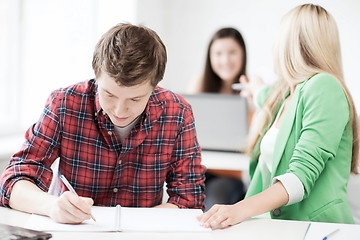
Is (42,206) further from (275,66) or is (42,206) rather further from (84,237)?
(275,66)

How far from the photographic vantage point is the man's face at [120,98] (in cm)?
106

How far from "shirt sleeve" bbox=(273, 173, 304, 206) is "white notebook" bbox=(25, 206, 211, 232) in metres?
0.24

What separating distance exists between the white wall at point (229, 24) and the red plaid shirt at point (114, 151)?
2232mm

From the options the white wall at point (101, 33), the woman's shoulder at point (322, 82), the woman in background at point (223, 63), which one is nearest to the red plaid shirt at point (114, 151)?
the woman's shoulder at point (322, 82)

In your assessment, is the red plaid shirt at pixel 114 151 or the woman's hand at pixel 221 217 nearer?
the woman's hand at pixel 221 217

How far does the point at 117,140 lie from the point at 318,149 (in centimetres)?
54

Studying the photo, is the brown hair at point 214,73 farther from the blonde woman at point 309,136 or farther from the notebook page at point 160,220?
the notebook page at point 160,220

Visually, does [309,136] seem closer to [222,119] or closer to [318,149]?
[318,149]

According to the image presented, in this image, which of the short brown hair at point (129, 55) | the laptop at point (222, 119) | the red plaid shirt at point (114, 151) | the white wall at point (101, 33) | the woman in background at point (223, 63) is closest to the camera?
the short brown hair at point (129, 55)

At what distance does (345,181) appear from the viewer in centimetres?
134

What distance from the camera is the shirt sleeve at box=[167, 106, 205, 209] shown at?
4.13 ft

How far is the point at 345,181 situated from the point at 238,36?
6.01 ft

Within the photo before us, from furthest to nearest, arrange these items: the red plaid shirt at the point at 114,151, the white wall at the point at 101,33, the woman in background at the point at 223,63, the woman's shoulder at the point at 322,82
→ the woman in background at the point at 223,63 < the white wall at the point at 101,33 < the woman's shoulder at the point at 322,82 < the red plaid shirt at the point at 114,151

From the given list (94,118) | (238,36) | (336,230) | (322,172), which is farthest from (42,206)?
(238,36)
